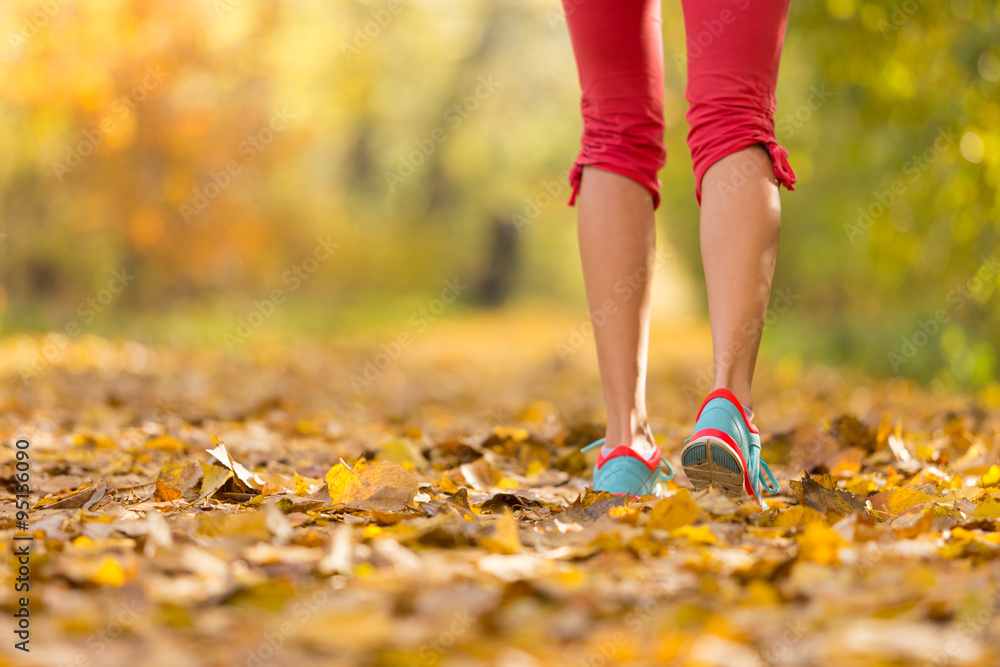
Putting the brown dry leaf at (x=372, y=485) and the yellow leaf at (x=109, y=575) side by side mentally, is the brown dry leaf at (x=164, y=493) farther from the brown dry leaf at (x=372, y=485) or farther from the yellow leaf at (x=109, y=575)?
the yellow leaf at (x=109, y=575)

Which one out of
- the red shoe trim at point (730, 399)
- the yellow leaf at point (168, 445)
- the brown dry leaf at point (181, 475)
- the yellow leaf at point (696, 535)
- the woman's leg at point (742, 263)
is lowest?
the yellow leaf at point (168, 445)

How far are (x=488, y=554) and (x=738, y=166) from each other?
0.88 m

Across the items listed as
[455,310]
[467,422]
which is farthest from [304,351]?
[455,310]

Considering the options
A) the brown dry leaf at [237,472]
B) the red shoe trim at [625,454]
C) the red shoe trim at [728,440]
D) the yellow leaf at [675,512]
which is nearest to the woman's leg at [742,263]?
the red shoe trim at [728,440]

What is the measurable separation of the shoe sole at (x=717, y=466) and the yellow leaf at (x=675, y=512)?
220 mm

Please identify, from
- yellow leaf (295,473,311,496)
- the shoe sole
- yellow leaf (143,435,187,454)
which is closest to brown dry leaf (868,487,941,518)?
the shoe sole

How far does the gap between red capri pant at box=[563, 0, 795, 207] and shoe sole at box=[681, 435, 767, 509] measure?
1.74 feet

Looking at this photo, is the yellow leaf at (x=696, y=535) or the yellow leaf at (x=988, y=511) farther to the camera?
the yellow leaf at (x=988, y=511)

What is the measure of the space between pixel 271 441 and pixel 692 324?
42.6ft

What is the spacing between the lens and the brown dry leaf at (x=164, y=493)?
1.57m

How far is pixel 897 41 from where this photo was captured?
12.5 feet

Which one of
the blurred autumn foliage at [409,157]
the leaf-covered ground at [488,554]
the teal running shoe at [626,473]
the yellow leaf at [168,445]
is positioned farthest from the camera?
the blurred autumn foliage at [409,157]

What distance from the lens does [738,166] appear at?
1635mm

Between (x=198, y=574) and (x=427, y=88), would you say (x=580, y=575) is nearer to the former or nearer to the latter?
(x=198, y=574)
